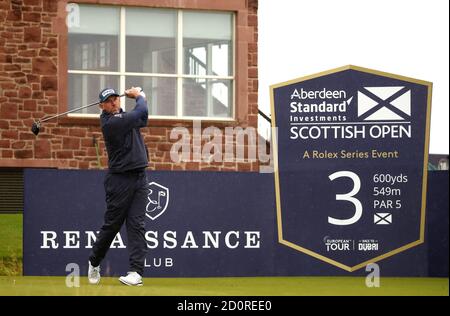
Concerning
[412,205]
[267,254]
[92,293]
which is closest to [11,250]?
[267,254]

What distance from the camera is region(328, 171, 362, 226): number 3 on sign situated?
14086mm

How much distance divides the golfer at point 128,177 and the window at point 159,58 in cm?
824

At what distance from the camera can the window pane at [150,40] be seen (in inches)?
757

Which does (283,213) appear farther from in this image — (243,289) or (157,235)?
(243,289)

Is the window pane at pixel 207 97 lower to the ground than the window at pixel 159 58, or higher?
lower

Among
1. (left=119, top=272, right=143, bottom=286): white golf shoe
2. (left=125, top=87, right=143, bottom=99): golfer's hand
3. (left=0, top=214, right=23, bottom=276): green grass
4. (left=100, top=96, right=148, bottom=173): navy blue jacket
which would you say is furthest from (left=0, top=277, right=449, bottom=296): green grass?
(left=125, top=87, right=143, bottom=99): golfer's hand

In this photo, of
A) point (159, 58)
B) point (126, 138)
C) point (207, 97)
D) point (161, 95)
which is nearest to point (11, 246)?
point (126, 138)

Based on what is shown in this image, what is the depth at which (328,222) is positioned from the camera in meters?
14.1

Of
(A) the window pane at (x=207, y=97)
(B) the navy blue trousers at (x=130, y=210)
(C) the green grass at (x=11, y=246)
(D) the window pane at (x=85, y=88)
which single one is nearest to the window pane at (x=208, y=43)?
(A) the window pane at (x=207, y=97)

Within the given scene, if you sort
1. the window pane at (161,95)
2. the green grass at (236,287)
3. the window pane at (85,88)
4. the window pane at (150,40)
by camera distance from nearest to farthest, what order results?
the green grass at (236,287)
the window pane at (85,88)
the window pane at (150,40)
the window pane at (161,95)

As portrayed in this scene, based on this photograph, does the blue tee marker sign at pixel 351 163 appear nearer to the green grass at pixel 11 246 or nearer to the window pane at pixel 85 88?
the green grass at pixel 11 246

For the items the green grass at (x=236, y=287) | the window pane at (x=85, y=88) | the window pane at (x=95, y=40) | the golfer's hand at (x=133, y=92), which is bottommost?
the green grass at (x=236, y=287)

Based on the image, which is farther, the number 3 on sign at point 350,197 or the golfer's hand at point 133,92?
the number 3 on sign at point 350,197

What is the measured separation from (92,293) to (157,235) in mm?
4034
